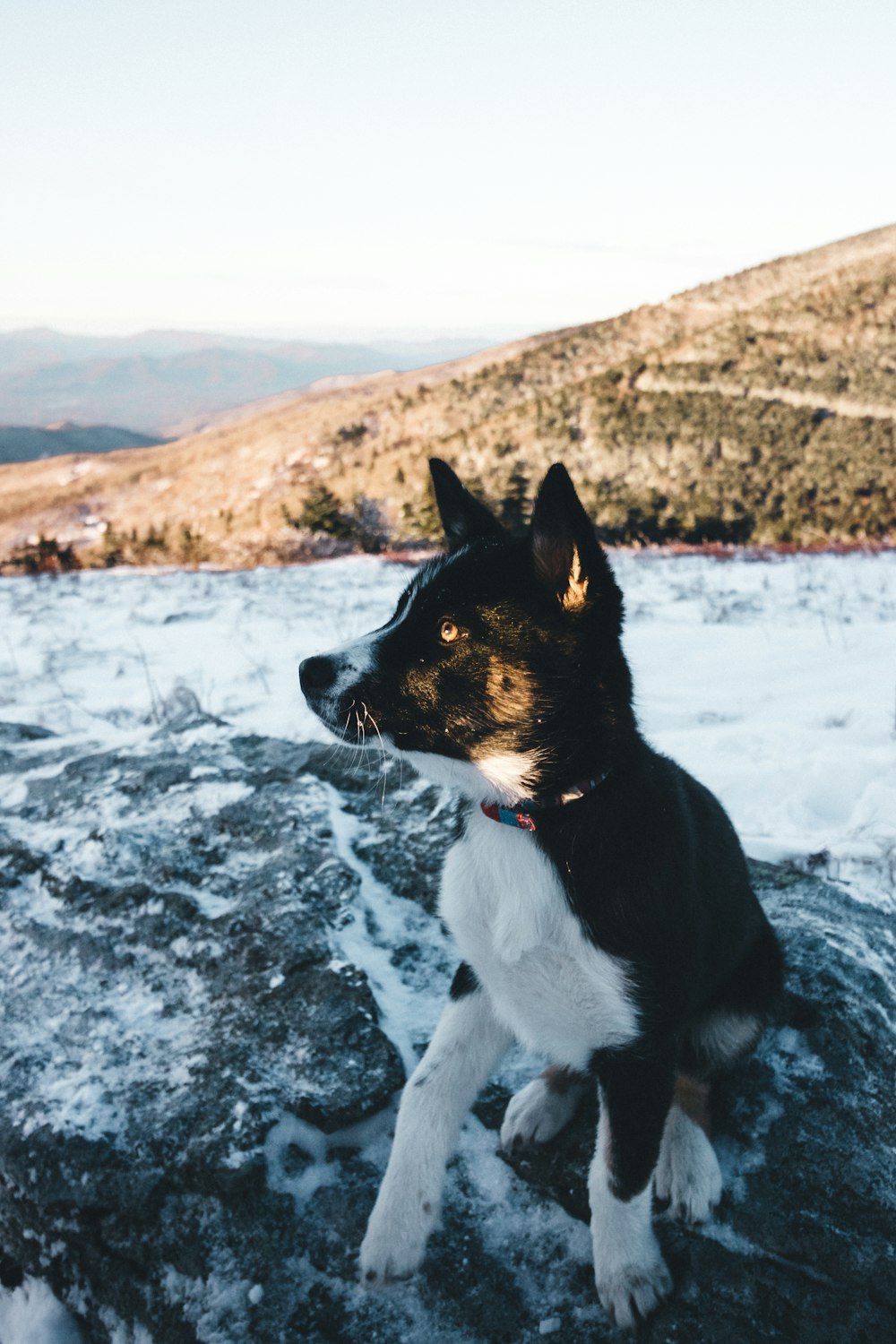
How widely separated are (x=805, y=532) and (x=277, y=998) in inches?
912

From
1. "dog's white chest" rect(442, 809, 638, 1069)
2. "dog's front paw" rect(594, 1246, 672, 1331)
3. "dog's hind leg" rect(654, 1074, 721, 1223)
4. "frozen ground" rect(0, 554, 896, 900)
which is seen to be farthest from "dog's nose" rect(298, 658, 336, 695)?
"dog's front paw" rect(594, 1246, 672, 1331)

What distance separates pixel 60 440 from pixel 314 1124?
165 m

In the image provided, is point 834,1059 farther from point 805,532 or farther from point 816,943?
point 805,532

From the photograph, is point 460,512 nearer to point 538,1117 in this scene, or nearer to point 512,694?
point 512,694

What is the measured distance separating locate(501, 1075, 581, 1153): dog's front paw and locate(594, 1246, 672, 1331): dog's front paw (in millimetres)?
377

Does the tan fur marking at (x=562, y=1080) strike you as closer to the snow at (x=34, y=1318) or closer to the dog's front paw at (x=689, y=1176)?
the dog's front paw at (x=689, y=1176)

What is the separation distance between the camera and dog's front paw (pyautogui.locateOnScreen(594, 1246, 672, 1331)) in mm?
1762

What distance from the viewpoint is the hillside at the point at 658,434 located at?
1193 inches

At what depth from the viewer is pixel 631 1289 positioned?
1.78 m

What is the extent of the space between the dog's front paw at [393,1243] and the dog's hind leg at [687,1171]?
24.2 inches

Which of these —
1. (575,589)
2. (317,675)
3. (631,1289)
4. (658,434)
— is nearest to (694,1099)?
(631,1289)

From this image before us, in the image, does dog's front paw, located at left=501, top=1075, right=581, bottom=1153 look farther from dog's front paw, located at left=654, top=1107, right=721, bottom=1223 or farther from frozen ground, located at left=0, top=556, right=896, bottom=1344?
frozen ground, located at left=0, top=556, right=896, bottom=1344

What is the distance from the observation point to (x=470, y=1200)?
2.07m

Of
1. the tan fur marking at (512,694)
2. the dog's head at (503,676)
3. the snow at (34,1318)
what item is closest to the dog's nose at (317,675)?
the dog's head at (503,676)
